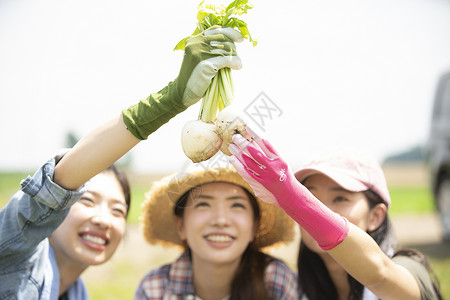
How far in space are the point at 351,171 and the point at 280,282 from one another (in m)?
0.95

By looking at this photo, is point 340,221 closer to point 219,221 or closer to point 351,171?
point 351,171

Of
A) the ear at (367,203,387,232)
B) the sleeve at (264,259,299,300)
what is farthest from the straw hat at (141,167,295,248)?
the ear at (367,203,387,232)

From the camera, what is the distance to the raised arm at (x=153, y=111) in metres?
1.67

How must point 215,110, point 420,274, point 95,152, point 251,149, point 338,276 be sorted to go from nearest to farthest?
point 251,149 → point 95,152 → point 215,110 → point 420,274 → point 338,276

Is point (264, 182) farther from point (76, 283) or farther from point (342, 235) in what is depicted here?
point (76, 283)

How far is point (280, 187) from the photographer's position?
5.49ft

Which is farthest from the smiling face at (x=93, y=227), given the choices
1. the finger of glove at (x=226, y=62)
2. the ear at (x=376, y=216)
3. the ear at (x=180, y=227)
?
the ear at (x=376, y=216)

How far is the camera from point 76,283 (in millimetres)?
2627

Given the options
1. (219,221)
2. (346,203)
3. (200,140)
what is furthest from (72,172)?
(346,203)

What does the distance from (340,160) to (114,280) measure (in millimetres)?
4278

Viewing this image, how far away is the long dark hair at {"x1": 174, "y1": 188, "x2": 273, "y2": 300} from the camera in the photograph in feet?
8.68

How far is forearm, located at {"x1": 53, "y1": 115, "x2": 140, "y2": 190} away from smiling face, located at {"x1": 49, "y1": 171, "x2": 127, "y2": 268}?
24.6 inches

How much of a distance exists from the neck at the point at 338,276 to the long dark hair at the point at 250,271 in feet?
1.43

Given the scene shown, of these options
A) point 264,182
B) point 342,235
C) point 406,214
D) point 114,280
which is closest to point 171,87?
point 264,182
